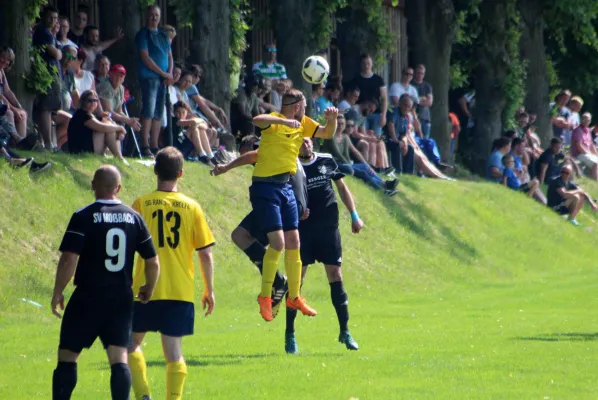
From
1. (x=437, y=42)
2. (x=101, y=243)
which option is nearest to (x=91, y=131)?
(x=101, y=243)

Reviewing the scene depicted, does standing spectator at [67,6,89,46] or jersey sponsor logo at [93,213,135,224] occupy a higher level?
standing spectator at [67,6,89,46]

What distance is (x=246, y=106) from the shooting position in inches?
941

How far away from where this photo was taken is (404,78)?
29.5m

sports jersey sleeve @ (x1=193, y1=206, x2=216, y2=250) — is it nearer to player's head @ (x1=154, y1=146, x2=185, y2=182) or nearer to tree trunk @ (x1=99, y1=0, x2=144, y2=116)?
player's head @ (x1=154, y1=146, x2=185, y2=182)

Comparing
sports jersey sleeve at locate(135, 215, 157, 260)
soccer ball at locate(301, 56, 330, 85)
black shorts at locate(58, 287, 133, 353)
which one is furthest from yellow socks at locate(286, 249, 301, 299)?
black shorts at locate(58, 287, 133, 353)

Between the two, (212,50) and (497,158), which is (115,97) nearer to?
(212,50)

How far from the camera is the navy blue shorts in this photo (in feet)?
41.7

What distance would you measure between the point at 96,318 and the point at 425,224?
1890cm

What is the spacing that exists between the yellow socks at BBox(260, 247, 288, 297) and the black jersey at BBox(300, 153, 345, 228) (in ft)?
2.85

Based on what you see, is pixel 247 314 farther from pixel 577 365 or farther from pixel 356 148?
pixel 356 148

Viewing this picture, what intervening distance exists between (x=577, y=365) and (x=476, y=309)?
750 centimetres

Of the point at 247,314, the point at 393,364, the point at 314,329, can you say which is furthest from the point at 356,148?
the point at 393,364

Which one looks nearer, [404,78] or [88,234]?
[88,234]

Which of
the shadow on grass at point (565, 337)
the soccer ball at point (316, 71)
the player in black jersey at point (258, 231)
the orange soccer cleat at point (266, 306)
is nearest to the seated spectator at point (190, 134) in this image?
the soccer ball at point (316, 71)
